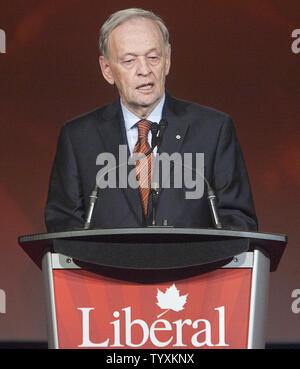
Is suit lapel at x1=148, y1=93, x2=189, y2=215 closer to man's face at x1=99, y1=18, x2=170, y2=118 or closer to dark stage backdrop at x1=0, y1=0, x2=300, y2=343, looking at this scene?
man's face at x1=99, y1=18, x2=170, y2=118

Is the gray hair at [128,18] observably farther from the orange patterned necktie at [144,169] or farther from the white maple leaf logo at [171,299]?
the white maple leaf logo at [171,299]

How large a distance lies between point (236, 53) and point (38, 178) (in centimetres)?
109

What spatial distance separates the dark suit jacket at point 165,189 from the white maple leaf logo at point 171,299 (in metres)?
0.52

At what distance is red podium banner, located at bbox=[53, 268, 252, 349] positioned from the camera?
2055mm

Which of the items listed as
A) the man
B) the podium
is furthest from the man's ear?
the podium

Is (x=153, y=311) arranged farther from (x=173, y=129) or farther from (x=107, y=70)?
(x=107, y=70)

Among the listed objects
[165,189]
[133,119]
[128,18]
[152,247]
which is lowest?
[152,247]

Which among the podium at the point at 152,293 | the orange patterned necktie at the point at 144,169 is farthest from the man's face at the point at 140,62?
the podium at the point at 152,293

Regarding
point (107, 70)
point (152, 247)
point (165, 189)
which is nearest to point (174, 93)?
point (107, 70)

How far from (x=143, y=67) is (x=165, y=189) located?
1.73 ft

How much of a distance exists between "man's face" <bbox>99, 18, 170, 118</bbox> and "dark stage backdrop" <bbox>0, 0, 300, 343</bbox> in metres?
0.57

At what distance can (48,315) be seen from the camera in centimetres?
211

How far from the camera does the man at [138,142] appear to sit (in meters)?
2.75

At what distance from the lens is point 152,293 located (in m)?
2.06
